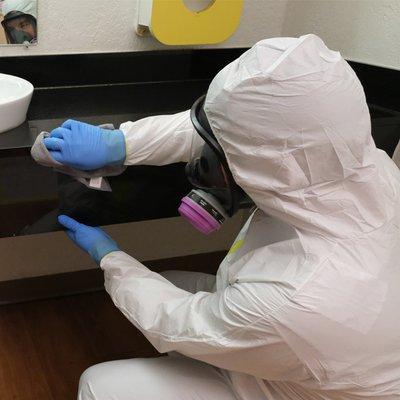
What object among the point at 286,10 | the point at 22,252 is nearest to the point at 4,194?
the point at 22,252

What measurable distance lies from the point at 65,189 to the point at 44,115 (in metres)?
0.25

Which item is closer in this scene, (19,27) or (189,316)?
(189,316)

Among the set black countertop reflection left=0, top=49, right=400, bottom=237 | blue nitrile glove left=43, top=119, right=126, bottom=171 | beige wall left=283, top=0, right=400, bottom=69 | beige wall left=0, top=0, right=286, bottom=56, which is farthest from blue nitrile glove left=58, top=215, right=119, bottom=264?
beige wall left=283, top=0, right=400, bottom=69

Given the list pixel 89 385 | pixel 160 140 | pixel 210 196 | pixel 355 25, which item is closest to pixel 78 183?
pixel 160 140

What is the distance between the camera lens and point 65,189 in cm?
116

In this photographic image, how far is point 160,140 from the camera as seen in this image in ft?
3.85

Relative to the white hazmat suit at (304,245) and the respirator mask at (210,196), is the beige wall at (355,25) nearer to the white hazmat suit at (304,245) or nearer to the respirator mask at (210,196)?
the white hazmat suit at (304,245)

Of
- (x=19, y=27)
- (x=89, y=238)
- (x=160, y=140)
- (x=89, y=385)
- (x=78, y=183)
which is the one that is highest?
(x=19, y=27)

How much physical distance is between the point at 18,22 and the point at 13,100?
34 centimetres

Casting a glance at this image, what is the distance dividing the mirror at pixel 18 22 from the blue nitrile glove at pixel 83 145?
392 millimetres

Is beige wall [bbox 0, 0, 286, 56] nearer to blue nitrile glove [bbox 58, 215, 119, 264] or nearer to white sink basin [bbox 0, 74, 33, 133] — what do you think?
white sink basin [bbox 0, 74, 33, 133]

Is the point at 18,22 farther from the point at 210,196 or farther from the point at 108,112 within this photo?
the point at 210,196

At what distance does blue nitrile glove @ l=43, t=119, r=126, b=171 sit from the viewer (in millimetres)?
1065

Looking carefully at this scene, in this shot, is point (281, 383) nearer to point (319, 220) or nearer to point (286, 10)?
point (319, 220)
